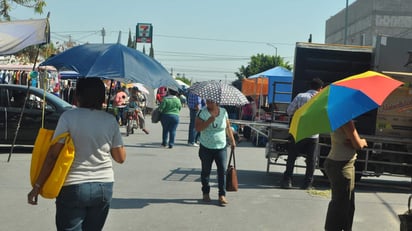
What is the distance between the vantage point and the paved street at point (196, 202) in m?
6.82

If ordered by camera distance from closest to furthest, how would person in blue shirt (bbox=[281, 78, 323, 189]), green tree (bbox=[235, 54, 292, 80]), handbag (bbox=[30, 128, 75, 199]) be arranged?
1. handbag (bbox=[30, 128, 75, 199])
2. person in blue shirt (bbox=[281, 78, 323, 189])
3. green tree (bbox=[235, 54, 292, 80])

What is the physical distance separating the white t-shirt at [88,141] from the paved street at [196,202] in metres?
2.45

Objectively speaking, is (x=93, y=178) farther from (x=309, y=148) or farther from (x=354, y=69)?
(x=354, y=69)

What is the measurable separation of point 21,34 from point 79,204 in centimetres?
472

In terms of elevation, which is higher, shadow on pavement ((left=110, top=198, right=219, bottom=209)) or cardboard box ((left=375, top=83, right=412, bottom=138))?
cardboard box ((left=375, top=83, right=412, bottom=138))

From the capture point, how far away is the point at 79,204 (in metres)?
4.06

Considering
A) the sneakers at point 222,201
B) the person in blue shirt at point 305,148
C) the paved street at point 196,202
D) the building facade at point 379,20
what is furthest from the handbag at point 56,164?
the building facade at point 379,20

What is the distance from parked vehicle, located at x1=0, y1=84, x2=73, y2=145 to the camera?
40.4ft

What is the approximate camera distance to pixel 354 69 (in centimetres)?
1090

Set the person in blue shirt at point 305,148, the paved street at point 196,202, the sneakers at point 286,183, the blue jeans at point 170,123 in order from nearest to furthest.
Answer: the paved street at point 196,202, the person in blue shirt at point 305,148, the sneakers at point 286,183, the blue jeans at point 170,123

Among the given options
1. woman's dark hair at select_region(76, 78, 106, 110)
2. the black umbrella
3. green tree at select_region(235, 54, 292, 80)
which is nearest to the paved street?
the black umbrella

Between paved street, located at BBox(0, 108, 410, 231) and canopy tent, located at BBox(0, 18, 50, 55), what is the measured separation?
2247 mm

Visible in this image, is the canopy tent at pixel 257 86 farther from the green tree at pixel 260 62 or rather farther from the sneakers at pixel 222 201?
the green tree at pixel 260 62

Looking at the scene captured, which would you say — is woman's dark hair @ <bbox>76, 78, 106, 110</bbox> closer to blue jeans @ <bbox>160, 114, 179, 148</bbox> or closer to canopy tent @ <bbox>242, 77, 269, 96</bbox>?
blue jeans @ <bbox>160, 114, 179, 148</bbox>
